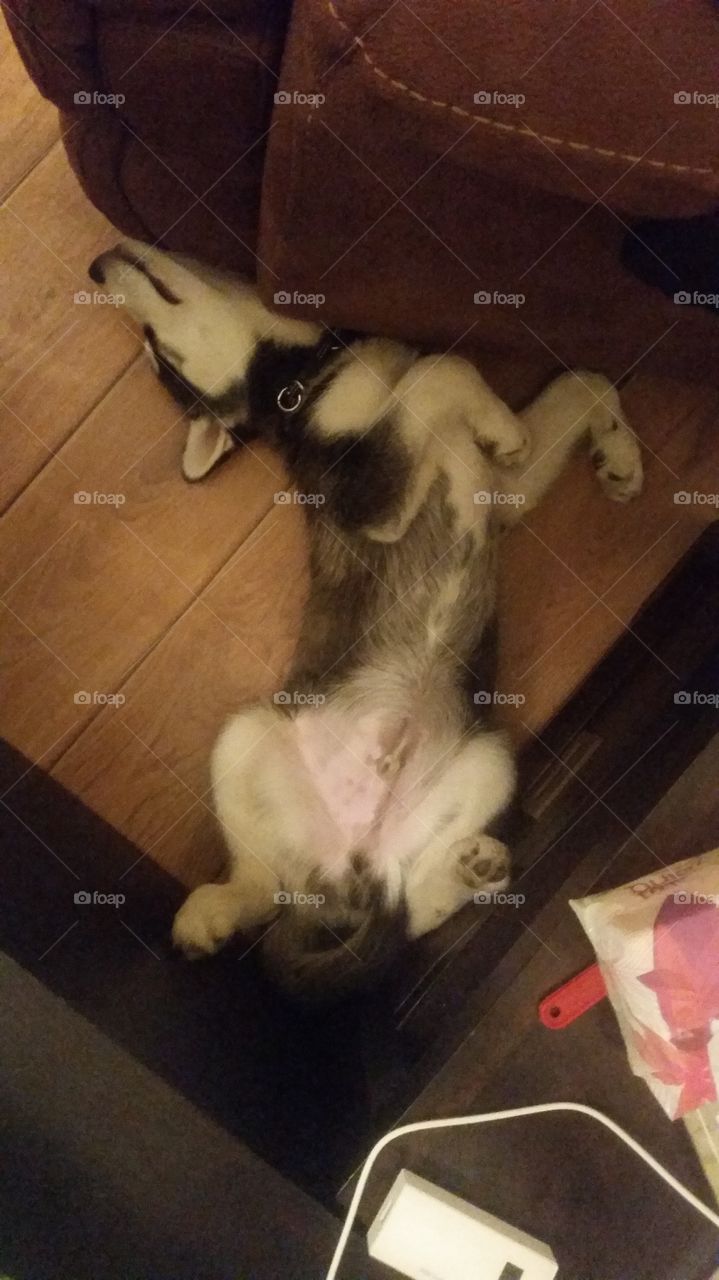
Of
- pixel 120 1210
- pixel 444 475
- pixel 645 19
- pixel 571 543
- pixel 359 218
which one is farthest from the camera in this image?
pixel 571 543

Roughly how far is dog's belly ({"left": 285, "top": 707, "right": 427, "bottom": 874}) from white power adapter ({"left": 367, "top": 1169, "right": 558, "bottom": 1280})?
1.83 feet

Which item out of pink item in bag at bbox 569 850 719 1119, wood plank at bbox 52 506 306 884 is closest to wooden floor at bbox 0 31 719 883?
wood plank at bbox 52 506 306 884

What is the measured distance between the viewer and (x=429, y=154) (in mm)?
1038

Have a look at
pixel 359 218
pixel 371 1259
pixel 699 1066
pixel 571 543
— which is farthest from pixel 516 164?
pixel 371 1259

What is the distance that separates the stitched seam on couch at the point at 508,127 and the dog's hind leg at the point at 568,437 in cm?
83

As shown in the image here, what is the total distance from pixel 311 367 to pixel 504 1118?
1.35 metres

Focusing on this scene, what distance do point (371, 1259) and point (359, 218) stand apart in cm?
154

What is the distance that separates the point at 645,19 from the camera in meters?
0.84

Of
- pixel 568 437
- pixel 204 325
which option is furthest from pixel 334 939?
pixel 204 325

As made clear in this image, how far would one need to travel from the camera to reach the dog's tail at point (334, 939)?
5.15 feet

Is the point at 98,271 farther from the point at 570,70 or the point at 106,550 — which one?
the point at 570,70

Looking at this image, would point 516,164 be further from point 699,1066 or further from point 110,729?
point 110,729

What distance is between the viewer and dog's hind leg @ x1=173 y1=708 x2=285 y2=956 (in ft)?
5.32

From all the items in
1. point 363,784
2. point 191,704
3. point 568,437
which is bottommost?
point 191,704
